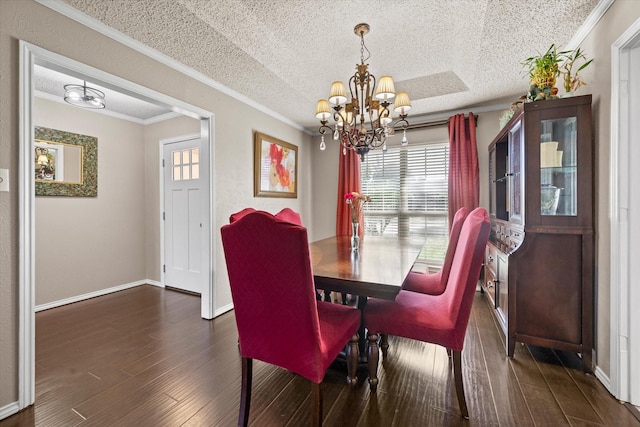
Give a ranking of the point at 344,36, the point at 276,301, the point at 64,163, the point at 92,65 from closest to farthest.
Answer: the point at 276,301, the point at 92,65, the point at 344,36, the point at 64,163

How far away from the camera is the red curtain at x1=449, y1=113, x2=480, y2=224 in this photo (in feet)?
11.2

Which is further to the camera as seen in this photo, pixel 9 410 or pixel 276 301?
pixel 9 410

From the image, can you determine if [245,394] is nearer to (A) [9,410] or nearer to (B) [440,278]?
(A) [9,410]

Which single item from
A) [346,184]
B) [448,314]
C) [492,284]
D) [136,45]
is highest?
[136,45]

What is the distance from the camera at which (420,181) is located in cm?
391

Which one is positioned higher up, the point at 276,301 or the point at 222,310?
the point at 276,301

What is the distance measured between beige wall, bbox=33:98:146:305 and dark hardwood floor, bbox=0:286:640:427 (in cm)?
104

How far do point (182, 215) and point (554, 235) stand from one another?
3.92 metres

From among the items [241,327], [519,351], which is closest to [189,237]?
[241,327]

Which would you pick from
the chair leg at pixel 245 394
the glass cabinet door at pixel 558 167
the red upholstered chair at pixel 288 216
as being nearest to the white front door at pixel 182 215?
the red upholstered chair at pixel 288 216

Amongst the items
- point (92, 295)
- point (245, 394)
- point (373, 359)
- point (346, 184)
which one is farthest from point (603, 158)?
point (92, 295)

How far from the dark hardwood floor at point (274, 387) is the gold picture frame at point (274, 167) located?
1.83 metres

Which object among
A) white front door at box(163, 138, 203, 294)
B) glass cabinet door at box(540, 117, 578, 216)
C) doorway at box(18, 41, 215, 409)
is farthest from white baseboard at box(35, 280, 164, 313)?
glass cabinet door at box(540, 117, 578, 216)

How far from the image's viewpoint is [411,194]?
397 centimetres
